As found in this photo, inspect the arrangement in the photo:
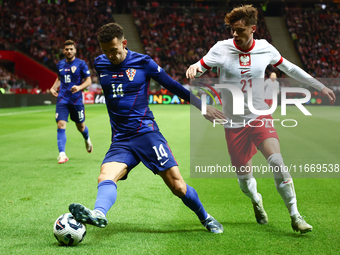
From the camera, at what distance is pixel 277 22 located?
4238 centimetres

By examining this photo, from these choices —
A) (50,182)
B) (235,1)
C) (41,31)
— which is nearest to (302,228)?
(50,182)

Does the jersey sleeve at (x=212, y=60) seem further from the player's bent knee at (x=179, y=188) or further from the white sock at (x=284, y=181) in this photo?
the player's bent knee at (x=179, y=188)

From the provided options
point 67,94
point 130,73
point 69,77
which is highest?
point 130,73

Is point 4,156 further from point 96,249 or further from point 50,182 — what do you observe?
point 96,249

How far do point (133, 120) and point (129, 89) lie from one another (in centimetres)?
29

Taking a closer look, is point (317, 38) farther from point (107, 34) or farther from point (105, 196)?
point (105, 196)

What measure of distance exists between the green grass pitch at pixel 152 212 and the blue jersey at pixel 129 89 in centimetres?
101

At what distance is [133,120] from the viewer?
12.3ft

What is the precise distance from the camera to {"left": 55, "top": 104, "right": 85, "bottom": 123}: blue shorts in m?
7.83

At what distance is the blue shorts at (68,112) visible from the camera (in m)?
7.83

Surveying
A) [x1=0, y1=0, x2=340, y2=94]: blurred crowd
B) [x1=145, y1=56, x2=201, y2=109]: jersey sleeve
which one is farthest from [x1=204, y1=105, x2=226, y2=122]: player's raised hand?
[x1=0, y1=0, x2=340, y2=94]: blurred crowd

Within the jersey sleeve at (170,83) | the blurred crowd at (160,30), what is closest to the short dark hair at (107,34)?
the jersey sleeve at (170,83)

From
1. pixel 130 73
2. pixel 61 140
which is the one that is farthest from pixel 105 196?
pixel 61 140

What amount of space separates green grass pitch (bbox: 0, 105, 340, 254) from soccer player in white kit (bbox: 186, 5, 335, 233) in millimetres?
382
